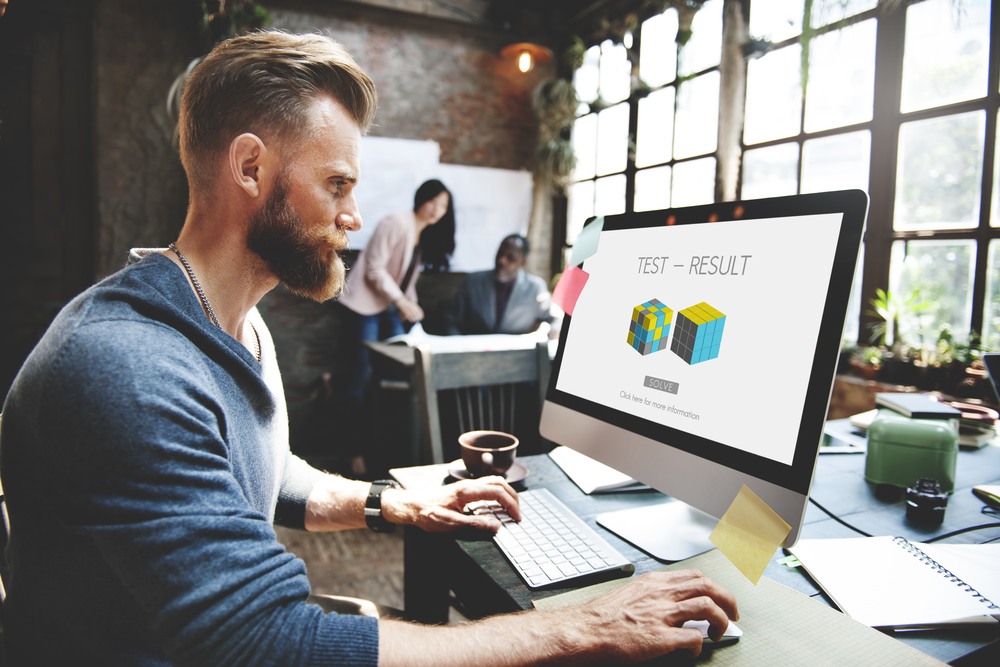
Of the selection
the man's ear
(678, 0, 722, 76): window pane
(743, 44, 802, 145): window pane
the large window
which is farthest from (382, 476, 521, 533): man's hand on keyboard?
(678, 0, 722, 76): window pane

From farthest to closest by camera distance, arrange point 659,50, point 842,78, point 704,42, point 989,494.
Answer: point 659,50 → point 704,42 → point 842,78 → point 989,494

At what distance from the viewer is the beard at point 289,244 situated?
2.88 feet

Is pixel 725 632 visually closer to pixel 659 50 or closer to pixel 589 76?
pixel 659 50

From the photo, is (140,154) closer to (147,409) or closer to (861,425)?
(147,409)

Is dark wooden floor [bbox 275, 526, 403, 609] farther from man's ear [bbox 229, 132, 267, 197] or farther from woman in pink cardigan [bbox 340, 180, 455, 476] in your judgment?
man's ear [bbox 229, 132, 267, 197]

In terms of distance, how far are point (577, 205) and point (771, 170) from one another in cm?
181

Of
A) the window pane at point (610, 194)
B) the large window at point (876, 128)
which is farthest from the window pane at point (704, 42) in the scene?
the window pane at point (610, 194)

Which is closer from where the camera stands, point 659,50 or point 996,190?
point 996,190

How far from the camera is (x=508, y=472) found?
113 centimetres

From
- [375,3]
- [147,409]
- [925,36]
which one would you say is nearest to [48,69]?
[375,3]

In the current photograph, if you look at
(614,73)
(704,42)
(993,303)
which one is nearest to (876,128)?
(993,303)

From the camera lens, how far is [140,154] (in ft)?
11.9

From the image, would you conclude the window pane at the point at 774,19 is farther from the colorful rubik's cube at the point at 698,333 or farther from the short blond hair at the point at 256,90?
the short blond hair at the point at 256,90

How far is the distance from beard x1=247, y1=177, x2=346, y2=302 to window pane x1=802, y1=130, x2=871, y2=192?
2.43 metres
